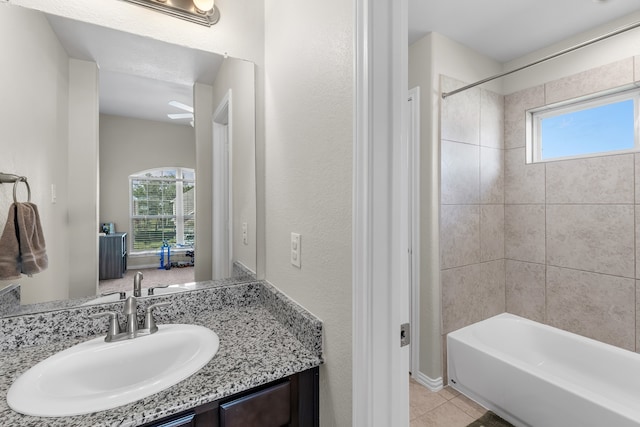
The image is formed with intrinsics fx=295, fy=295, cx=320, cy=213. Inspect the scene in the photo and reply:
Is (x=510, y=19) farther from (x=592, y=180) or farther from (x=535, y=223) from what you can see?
(x=535, y=223)

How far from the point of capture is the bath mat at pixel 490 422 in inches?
69.0

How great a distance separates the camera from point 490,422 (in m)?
1.77

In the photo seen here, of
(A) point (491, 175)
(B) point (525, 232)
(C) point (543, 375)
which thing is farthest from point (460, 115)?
(C) point (543, 375)

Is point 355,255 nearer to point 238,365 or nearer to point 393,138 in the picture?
point 393,138

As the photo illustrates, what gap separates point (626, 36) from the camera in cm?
187

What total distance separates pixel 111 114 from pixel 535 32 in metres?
2.64

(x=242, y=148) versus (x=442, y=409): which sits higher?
(x=242, y=148)

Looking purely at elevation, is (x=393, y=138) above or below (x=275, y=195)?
above

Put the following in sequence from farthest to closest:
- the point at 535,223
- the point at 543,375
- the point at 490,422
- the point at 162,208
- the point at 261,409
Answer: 1. the point at 535,223
2. the point at 490,422
3. the point at 543,375
4. the point at 162,208
5. the point at 261,409

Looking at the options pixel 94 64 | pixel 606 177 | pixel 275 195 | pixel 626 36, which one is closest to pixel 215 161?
pixel 275 195

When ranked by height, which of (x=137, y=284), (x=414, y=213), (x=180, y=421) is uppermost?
(x=414, y=213)

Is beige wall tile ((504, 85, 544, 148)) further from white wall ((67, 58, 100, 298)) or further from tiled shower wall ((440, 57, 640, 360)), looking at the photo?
white wall ((67, 58, 100, 298))

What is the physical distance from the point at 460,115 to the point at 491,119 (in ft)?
1.42

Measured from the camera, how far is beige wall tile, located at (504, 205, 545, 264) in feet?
7.63
